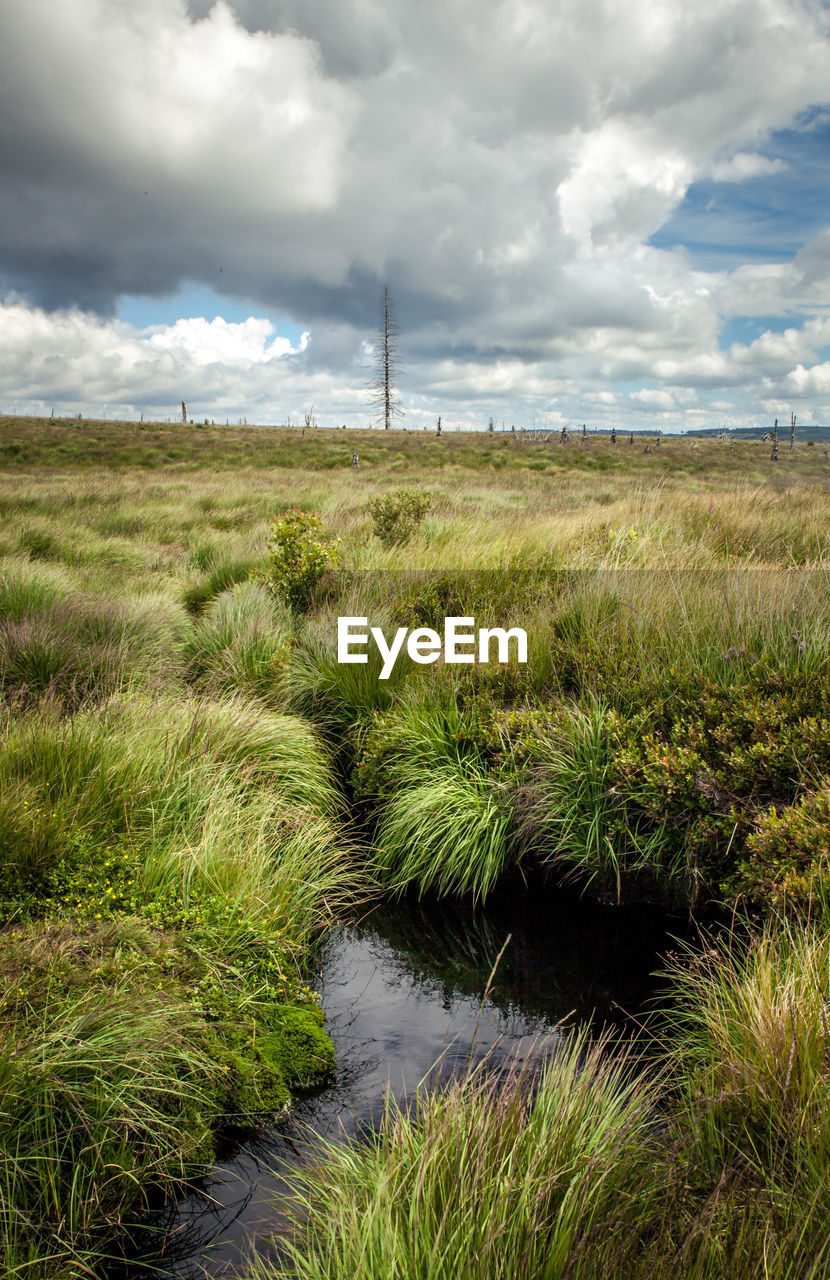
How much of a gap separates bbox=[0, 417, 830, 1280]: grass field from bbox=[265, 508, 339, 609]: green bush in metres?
0.17

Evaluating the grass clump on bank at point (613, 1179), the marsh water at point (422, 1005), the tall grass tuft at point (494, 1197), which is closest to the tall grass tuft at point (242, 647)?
the marsh water at point (422, 1005)

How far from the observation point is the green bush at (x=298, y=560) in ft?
26.8

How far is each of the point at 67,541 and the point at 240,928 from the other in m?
9.71

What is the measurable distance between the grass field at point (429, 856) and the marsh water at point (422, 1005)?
151 millimetres

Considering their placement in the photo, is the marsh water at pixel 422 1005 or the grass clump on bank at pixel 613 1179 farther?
the marsh water at pixel 422 1005

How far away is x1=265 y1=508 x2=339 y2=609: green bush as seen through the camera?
321 inches

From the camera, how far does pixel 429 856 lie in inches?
187

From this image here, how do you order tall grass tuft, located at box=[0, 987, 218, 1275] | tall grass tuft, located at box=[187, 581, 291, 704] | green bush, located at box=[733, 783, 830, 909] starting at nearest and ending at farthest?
1. tall grass tuft, located at box=[0, 987, 218, 1275]
2. green bush, located at box=[733, 783, 830, 909]
3. tall grass tuft, located at box=[187, 581, 291, 704]

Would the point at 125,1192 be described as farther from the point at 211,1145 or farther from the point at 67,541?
the point at 67,541

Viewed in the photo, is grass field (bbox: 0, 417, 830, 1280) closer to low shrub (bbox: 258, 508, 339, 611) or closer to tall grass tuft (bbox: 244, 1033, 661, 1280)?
tall grass tuft (bbox: 244, 1033, 661, 1280)

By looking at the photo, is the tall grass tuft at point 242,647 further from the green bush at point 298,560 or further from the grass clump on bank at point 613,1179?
the grass clump on bank at point 613,1179

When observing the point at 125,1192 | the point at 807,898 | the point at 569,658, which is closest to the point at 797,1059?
the point at 807,898

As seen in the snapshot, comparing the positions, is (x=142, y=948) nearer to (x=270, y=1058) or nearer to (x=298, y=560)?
(x=270, y=1058)

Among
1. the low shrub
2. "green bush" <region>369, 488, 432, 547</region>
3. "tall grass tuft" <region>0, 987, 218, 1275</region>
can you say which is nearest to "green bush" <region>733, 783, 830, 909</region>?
"tall grass tuft" <region>0, 987, 218, 1275</region>
